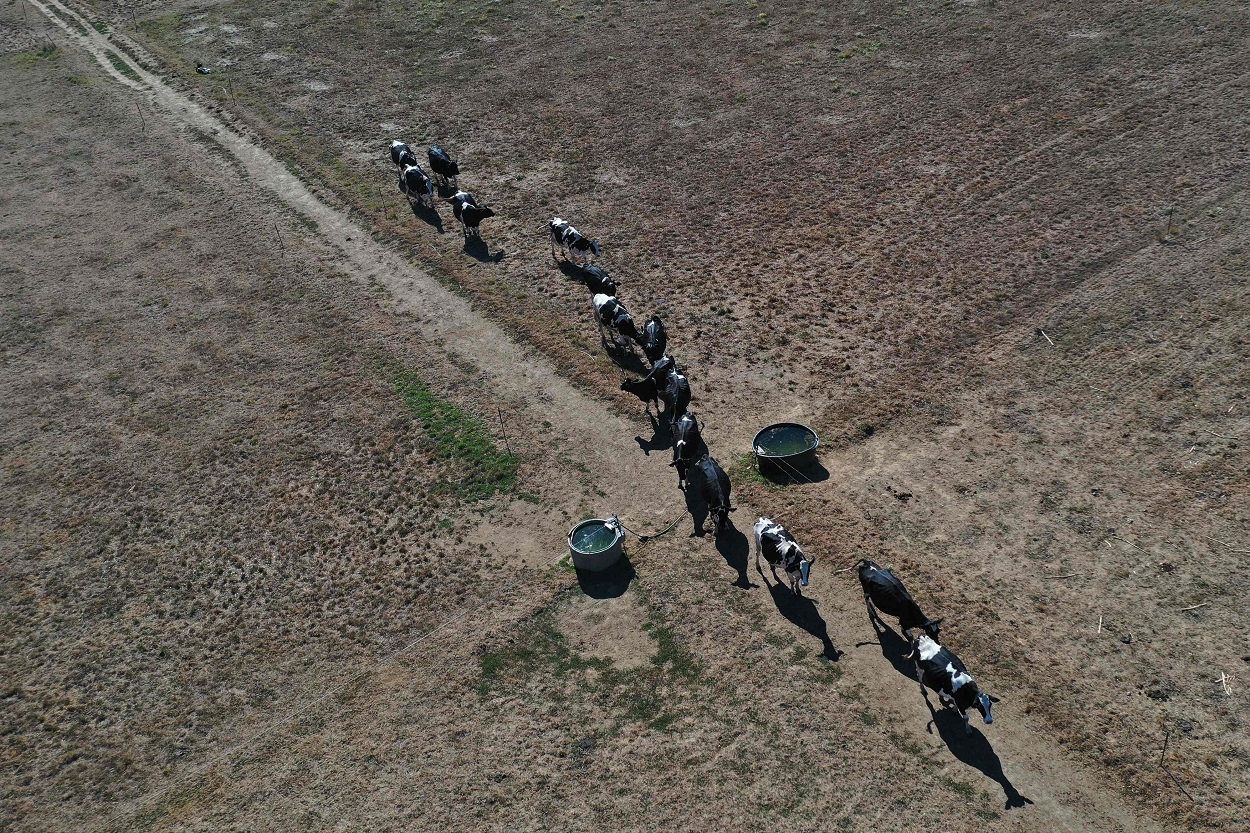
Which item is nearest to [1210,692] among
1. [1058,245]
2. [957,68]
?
[1058,245]

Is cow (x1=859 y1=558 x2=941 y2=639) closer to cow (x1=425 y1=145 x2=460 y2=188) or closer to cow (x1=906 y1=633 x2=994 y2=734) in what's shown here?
cow (x1=906 y1=633 x2=994 y2=734)

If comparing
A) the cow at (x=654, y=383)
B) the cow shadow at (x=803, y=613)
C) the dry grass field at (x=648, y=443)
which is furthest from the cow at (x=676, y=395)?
the cow shadow at (x=803, y=613)

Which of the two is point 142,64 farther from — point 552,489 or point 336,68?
point 552,489

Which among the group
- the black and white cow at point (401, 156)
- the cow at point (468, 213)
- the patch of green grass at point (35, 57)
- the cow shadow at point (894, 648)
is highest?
the patch of green grass at point (35, 57)

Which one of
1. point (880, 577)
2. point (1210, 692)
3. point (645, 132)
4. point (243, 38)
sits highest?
point (243, 38)

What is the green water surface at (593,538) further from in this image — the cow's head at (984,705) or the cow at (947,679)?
the cow's head at (984,705)

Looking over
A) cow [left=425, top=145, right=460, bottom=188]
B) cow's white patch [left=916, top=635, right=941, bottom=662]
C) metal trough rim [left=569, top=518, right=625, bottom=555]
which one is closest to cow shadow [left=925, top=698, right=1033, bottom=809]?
cow's white patch [left=916, top=635, right=941, bottom=662]
